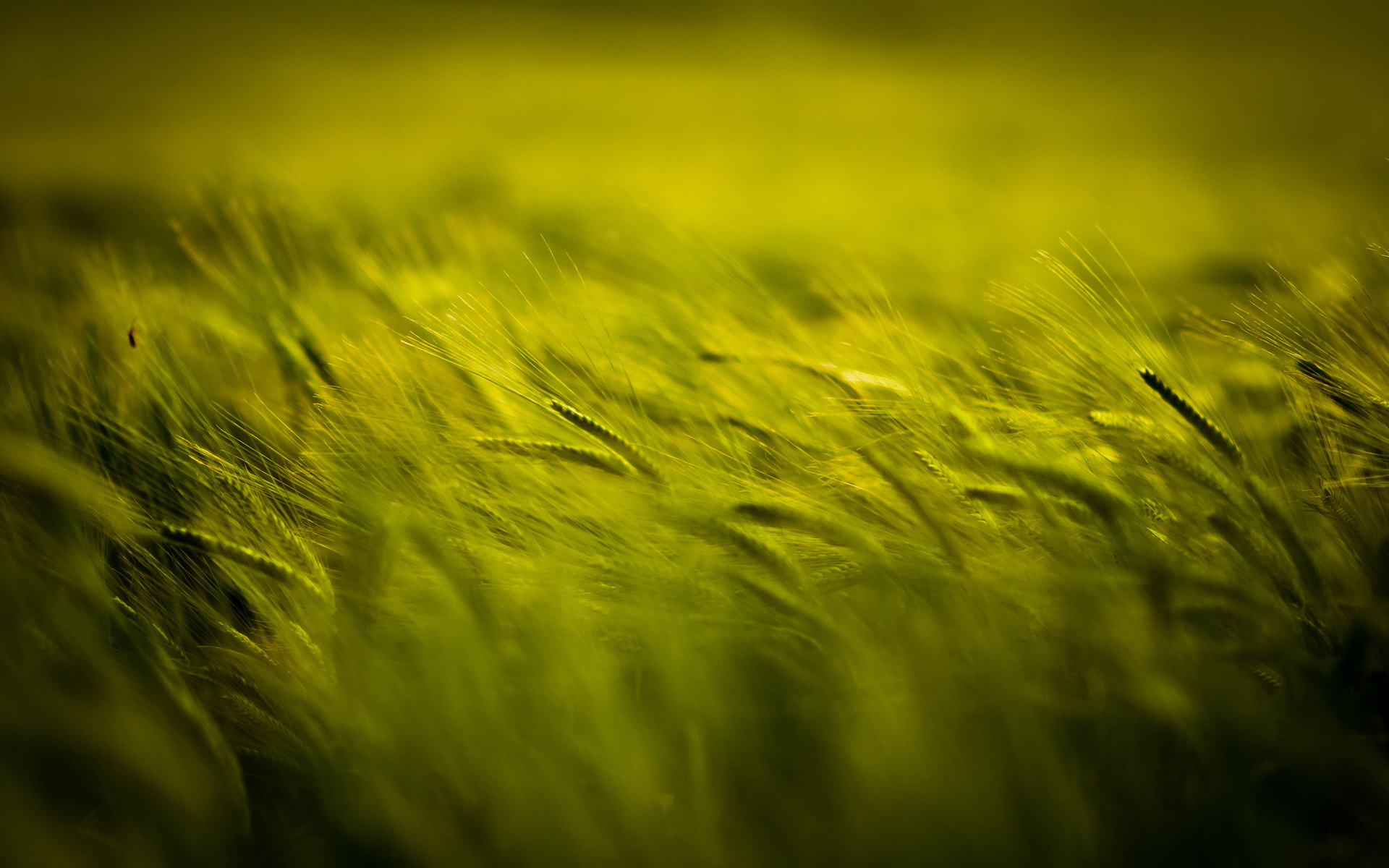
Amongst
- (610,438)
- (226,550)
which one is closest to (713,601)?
(610,438)

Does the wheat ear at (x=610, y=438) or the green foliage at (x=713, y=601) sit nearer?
the green foliage at (x=713, y=601)

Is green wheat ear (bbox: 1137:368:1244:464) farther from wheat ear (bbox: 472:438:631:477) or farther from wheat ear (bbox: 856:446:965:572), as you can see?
wheat ear (bbox: 472:438:631:477)

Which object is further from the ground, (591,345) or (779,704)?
(591,345)

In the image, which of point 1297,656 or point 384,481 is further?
point 384,481

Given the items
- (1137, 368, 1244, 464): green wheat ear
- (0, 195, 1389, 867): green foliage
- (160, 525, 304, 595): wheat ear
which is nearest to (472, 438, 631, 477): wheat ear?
(0, 195, 1389, 867): green foliage

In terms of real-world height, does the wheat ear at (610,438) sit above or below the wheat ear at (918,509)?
above

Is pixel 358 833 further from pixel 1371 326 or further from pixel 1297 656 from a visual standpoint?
pixel 1371 326

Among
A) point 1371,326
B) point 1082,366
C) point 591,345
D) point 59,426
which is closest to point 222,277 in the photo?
point 59,426

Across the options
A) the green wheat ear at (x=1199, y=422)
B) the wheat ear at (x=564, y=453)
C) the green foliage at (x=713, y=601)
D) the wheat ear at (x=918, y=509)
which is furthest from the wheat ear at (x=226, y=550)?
the green wheat ear at (x=1199, y=422)

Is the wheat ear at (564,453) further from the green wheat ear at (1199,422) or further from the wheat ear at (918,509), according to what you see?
the green wheat ear at (1199,422)
